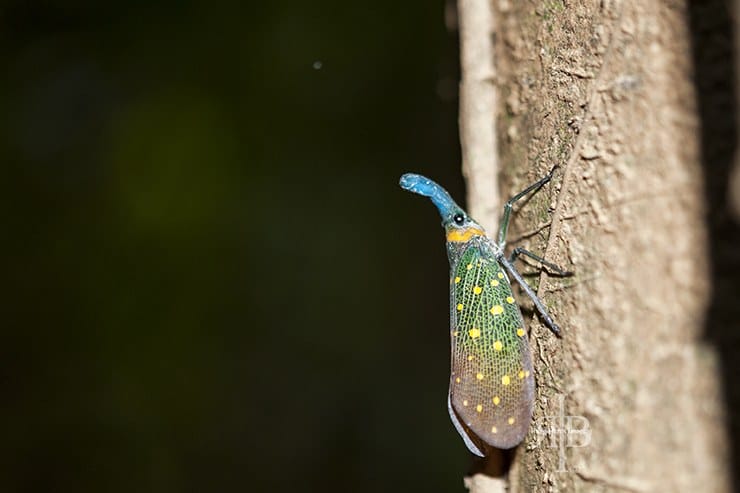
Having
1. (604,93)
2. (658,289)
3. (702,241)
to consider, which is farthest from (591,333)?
(604,93)

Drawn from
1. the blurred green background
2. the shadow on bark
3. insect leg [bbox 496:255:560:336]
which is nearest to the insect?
insect leg [bbox 496:255:560:336]

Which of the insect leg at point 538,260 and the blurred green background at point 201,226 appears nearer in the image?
the insect leg at point 538,260

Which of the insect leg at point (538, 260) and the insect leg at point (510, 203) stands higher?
the insect leg at point (510, 203)

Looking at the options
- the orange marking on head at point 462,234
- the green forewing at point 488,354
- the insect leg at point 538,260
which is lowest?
the green forewing at point 488,354

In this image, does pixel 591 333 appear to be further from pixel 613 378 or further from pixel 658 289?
pixel 658 289

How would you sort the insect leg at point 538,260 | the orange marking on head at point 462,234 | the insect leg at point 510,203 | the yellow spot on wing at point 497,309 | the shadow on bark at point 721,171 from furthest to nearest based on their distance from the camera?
1. the orange marking on head at point 462,234
2. the yellow spot on wing at point 497,309
3. the insect leg at point 510,203
4. the insect leg at point 538,260
5. the shadow on bark at point 721,171

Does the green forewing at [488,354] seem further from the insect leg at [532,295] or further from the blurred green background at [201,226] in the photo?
the blurred green background at [201,226]

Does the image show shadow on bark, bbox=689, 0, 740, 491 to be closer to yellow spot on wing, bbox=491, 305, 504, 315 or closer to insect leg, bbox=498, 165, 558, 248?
insect leg, bbox=498, 165, 558, 248

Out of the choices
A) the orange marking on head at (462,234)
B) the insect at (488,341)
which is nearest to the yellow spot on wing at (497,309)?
the insect at (488,341)
